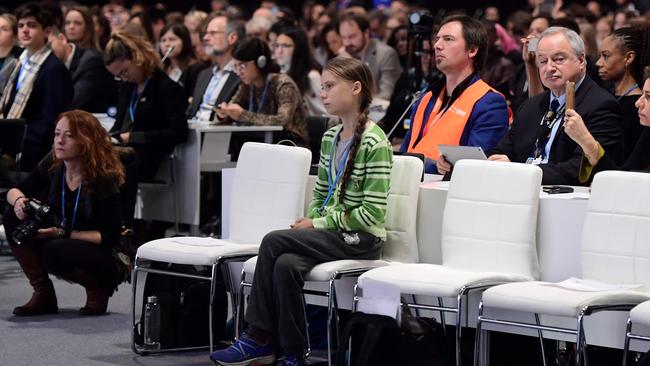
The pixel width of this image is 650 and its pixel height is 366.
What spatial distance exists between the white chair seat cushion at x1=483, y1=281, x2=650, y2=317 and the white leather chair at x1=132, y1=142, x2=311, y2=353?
111cm

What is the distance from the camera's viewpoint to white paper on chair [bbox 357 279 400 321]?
3.69 metres

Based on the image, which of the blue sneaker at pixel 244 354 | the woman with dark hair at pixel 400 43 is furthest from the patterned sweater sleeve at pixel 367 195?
the woman with dark hair at pixel 400 43

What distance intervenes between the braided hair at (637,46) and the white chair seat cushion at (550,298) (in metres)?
1.69

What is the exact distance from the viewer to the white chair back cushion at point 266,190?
4.73 m

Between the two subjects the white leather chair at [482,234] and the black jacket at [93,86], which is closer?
the white leather chair at [482,234]

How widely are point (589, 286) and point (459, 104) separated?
1440mm

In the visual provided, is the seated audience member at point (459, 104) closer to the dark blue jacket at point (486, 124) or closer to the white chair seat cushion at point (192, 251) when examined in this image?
the dark blue jacket at point (486, 124)

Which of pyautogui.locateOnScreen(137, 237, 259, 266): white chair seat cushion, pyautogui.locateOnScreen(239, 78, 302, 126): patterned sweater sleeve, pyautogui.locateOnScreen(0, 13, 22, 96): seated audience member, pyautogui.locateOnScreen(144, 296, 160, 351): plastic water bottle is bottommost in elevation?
pyautogui.locateOnScreen(144, 296, 160, 351): plastic water bottle

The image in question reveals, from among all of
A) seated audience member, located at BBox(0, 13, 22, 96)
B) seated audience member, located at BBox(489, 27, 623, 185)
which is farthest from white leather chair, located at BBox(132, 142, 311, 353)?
seated audience member, located at BBox(0, 13, 22, 96)

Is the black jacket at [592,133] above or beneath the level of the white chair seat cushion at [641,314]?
above

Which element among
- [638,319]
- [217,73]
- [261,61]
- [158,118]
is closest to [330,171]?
[638,319]

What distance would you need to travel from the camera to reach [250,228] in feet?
16.0

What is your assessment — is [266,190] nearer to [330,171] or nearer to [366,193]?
[330,171]

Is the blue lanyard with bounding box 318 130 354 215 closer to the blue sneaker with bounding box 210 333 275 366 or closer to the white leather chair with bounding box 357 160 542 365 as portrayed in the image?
the white leather chair with bounding box 357 160 542 365
